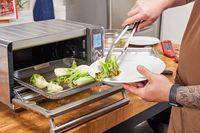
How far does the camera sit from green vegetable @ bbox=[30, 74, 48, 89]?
98 centimetres

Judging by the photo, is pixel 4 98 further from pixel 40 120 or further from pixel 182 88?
pixel 182 88

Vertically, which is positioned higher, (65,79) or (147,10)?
(147,10)

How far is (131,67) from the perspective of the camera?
1053mm

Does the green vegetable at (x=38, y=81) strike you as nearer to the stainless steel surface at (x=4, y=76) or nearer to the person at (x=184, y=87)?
the stainless steel surface at (x=4, y=76)

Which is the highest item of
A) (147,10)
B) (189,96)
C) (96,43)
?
(147,10)

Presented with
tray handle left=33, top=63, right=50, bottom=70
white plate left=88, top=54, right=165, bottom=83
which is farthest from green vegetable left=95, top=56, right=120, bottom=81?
tray handle left=33, top=63, right=50, bottom=70

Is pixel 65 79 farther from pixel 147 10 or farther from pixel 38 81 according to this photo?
pixel 147 10

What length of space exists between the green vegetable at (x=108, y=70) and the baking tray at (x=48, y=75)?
6 centimetres

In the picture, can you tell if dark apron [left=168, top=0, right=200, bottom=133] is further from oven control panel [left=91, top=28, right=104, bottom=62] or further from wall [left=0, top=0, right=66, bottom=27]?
wall [left=0, top=0, right=66, bottom=27]

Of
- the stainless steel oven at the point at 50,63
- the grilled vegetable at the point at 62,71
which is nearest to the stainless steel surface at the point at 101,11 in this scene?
the stainless steel oven at the point at 50,63

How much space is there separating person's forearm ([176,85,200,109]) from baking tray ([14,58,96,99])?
0.28 m

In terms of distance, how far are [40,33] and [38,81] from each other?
0.58 feet

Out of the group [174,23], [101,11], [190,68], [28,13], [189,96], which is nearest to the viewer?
[189,96]

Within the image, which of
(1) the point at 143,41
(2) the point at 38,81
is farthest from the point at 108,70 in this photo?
(1) the point at 143,41
